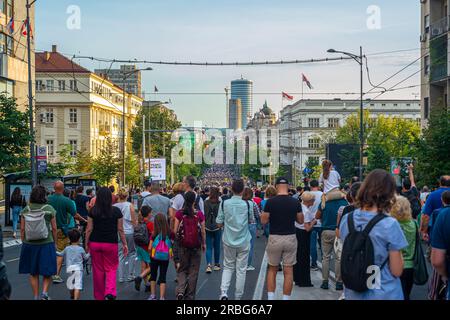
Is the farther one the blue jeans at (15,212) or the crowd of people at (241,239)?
the blue jeans at (15,212)

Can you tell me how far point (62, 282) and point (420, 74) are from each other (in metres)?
42.3

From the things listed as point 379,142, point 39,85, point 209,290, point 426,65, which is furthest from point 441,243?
point 39,85

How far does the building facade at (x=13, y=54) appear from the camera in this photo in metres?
47.4

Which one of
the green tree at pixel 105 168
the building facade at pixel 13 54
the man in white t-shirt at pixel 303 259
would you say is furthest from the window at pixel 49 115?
the man in white t-shirt at pixel 303 259

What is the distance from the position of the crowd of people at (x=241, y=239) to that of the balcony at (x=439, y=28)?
3385cm

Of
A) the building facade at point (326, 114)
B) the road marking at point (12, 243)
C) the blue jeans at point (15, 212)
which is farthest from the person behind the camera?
the building facade at point (326, 114)

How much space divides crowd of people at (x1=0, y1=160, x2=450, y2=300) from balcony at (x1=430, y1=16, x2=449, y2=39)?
1333 inches

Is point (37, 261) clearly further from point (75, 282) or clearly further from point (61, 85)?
point (61, 85)

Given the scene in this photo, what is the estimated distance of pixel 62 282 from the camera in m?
13.5

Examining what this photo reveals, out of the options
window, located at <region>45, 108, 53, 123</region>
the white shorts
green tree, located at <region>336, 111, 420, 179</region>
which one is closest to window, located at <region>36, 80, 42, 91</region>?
window, located at <region>45, 108, 53, 123</region>

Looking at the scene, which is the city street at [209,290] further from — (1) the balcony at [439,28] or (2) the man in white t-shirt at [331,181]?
(1) the balcony at [439,28]

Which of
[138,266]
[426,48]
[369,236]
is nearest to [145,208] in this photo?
[138,266]

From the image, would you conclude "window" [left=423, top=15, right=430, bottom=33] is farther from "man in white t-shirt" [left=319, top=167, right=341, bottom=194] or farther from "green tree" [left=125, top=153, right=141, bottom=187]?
"man in white t-shirt" [left=319, top=167, right=341, bottom=194]

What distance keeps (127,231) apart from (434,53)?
37.9 metres
